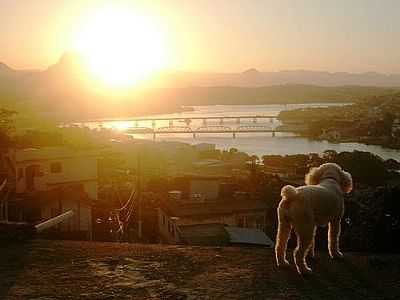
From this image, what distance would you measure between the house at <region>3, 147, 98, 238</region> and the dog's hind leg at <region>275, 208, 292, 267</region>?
20.7ft

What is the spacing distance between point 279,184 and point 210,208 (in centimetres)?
509

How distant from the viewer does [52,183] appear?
15.9 m

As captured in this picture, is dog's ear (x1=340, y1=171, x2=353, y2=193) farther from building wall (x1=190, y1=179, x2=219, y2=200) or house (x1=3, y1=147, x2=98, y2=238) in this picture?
building wall (x1=190, y1=179, x2=219, y2=200)

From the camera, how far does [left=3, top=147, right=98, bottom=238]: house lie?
11.5 meters

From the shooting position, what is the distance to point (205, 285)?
3465 mm

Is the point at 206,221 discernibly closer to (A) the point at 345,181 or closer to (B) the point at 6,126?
(B) the point at 6,126

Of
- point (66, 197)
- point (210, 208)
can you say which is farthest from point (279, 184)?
point (66, 197)

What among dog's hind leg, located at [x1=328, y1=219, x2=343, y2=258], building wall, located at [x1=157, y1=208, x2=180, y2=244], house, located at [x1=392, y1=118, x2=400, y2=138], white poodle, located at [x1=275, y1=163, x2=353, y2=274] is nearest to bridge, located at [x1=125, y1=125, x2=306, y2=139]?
house, located at [x1=392, y1=118, x2=400, y2=138]

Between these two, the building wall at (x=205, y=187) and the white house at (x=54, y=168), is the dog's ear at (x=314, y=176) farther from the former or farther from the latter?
the building wall at (x=205, y=187)

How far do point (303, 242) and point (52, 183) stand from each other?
517 inches

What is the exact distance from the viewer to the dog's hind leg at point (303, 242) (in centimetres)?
370

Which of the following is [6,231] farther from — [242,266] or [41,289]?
[242,266]

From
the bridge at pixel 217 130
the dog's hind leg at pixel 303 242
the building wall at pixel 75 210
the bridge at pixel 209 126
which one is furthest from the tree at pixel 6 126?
the bridge at pixel 217 130

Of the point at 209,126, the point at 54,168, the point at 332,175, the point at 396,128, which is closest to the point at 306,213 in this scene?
the point at 332,175
